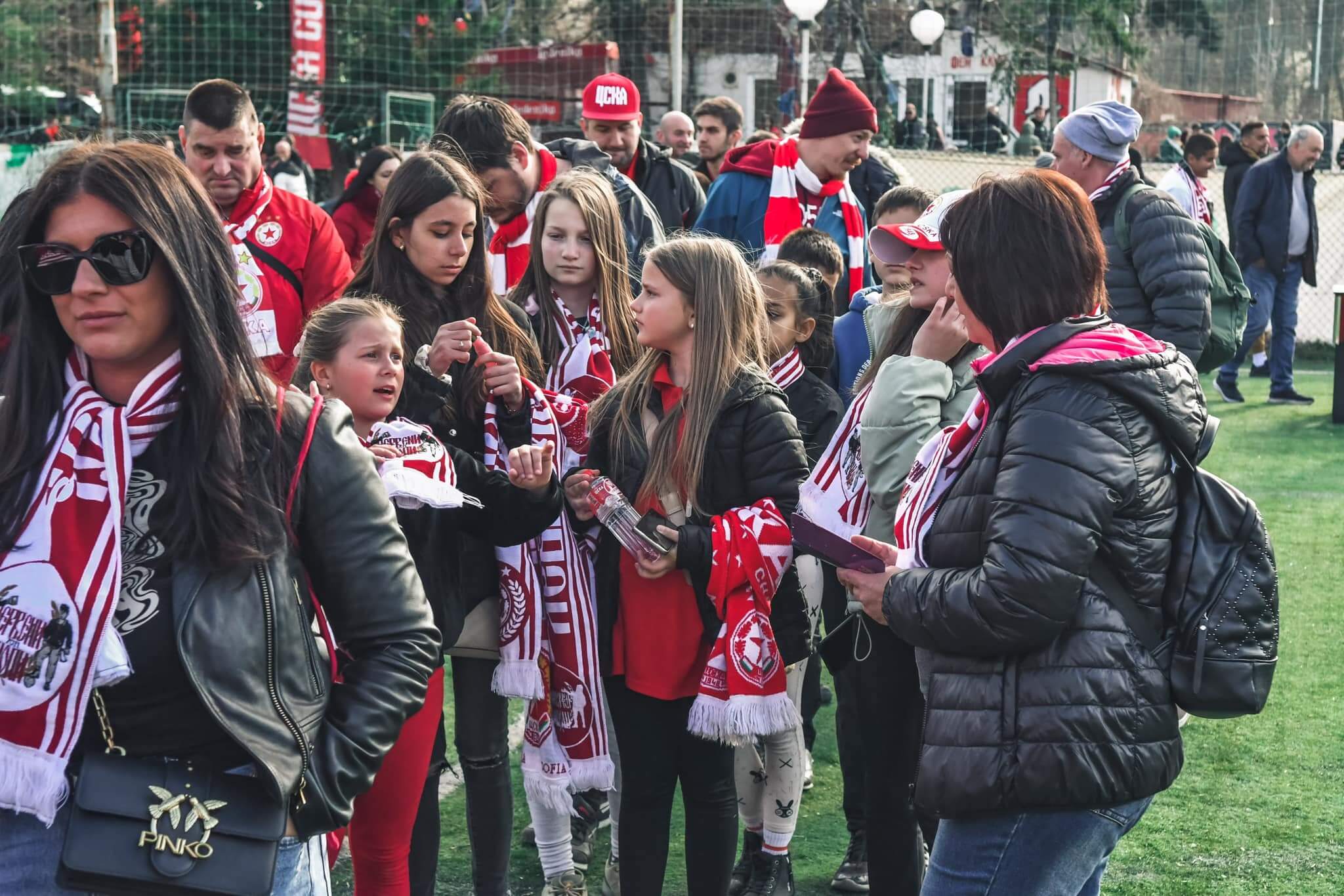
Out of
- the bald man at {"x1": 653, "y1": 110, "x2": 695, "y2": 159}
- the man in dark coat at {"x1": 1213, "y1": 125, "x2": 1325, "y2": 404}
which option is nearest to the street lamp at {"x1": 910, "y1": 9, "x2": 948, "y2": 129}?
the man in dark coat at {"x1": 1213, "y1": 125, "x2": 1325, "y2": 404}

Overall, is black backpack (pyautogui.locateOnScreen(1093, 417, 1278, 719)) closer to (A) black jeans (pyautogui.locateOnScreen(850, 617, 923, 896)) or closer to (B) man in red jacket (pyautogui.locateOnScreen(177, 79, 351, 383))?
(A) black jeans (pyautogui.locateOnScreen(850, 617, 923, 896))

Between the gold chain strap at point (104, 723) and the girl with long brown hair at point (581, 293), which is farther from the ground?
the girl with long brown hair at point (581, 293)

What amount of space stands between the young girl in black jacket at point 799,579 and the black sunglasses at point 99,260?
1931 mm

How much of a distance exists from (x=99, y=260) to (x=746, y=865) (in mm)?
2617

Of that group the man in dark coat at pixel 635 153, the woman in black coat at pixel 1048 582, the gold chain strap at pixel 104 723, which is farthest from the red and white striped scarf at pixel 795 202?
the gold chain strap at pixel 104 723

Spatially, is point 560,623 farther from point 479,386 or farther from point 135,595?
point 135,595

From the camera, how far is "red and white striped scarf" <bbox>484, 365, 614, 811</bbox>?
335cm

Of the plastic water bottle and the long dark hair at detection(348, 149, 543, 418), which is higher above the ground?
the long dark hair at detection(348, 149, 543, 418)

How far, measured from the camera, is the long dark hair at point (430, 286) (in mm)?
3398

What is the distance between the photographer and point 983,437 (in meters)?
2.28

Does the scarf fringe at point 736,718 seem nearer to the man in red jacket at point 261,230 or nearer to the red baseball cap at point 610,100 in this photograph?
the man in red jacket at point 261,230

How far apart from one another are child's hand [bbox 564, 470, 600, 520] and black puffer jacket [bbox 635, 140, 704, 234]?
10.6ft

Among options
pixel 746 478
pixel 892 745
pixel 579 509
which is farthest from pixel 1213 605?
pixel 579 509

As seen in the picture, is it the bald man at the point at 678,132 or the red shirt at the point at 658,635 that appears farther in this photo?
the bald man at the point at 678,132
